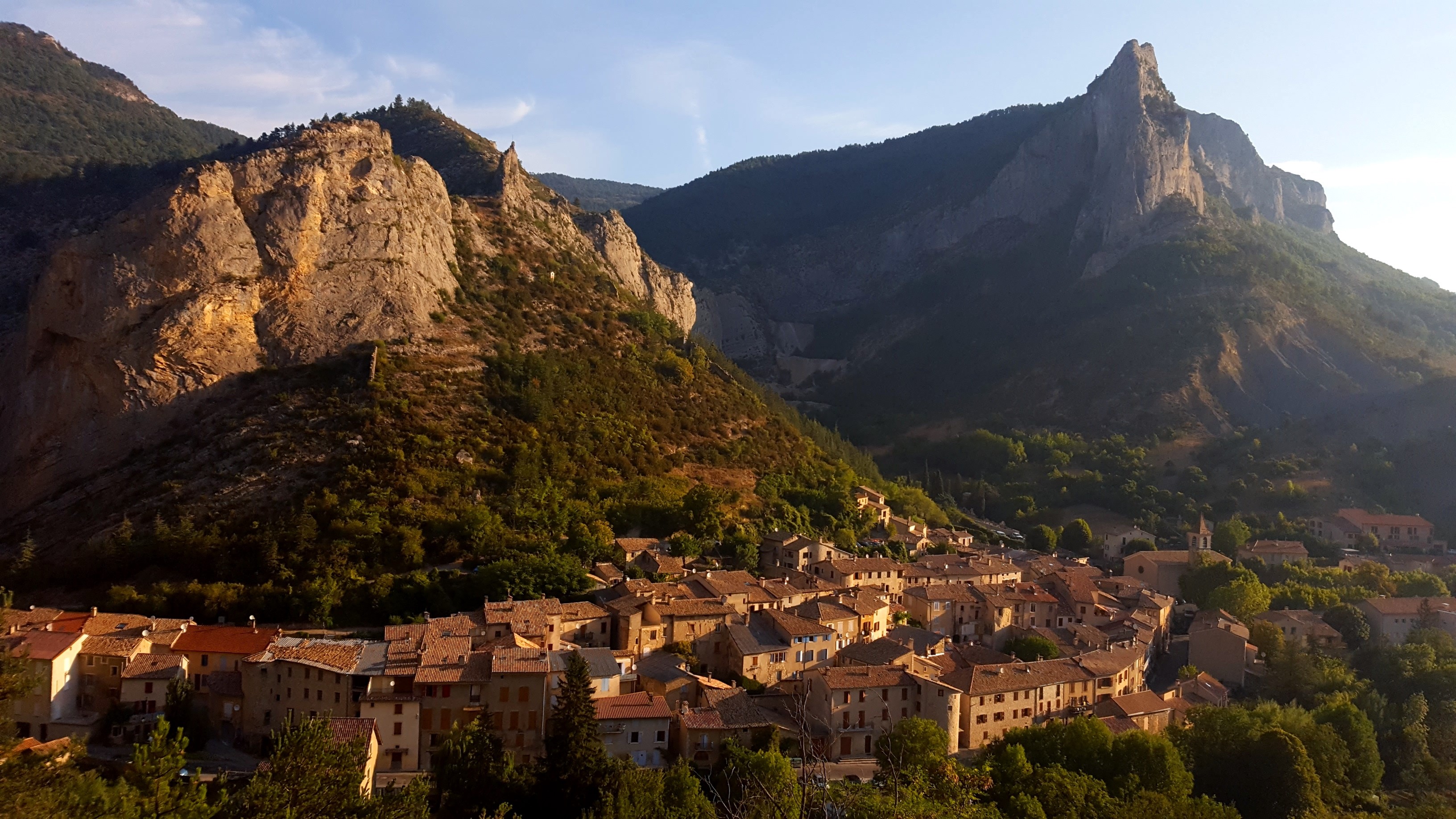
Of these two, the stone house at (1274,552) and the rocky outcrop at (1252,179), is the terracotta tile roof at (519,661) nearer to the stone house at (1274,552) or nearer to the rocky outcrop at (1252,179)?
the stone house at (1274,552)

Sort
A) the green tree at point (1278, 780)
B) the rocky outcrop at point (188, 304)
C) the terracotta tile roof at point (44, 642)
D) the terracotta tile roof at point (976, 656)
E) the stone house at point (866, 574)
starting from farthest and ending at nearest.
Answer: the stone house at point (866, 574) → the rocky outcrop at point (188, 304) → the terracotta tile roof at point (976, 656) → the green tree at point (1278, 780) → the terracotta tile roof at point (44, 642)

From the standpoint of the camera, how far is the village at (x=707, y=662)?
26.6 meters

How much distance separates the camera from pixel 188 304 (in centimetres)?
4078

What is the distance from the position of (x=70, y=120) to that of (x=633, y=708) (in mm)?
80585

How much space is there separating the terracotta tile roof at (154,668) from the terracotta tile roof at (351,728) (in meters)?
5.28

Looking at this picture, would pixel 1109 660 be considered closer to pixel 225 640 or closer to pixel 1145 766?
pixel 1145 766

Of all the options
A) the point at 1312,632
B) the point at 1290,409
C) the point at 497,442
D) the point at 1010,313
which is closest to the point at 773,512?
the point at 497,442

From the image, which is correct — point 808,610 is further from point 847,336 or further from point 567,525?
point 847,336

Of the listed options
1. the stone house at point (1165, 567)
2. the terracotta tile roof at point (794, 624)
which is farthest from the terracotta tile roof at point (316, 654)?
the stone house at point (1165, 567)

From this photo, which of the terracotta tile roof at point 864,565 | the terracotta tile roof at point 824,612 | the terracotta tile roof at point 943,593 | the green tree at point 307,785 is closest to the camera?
the green tree at point 307,785

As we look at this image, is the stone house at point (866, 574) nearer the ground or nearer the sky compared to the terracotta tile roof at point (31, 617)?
nearer the sky

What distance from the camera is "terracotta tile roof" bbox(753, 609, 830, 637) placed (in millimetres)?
33812

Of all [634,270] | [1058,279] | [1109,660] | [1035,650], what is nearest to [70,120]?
[634,270]

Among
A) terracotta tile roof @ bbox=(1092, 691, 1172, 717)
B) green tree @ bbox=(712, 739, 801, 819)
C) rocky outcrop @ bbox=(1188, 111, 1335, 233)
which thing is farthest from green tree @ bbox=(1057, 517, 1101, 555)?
rocky outcrop @ bbox=(1188, 111, 1335, 233)
